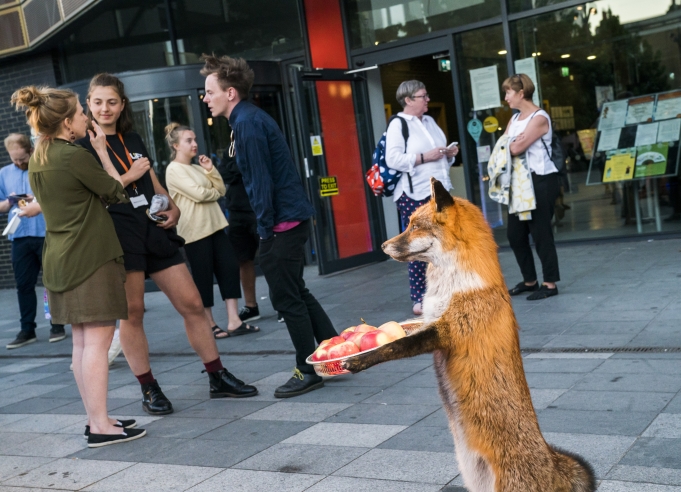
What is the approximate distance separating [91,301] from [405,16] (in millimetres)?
7845

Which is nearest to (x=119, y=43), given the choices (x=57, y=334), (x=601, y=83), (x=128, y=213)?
(x=57, y=334)

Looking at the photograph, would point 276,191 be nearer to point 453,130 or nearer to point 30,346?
point 30,346

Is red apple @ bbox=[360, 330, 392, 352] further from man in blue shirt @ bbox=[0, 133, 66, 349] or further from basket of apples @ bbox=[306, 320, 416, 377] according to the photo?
man in blue shirt @ bbox=[0, 133, 66, 349]

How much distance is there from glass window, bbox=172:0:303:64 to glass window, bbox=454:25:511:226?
2571 mm

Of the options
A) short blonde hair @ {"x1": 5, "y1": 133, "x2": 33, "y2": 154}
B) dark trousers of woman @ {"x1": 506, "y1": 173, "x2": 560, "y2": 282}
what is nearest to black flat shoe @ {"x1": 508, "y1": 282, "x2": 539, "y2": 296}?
dark trousers of woman @ {"x1": 506, "y1": 173, "x2": 560, "y2": 282}

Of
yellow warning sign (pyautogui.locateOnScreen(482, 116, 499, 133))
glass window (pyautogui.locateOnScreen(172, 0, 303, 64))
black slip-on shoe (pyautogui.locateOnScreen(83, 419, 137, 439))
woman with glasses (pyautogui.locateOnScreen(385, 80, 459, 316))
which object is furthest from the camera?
glass window (pyautogui.locateOnScreen(172, 0, 303, 64))

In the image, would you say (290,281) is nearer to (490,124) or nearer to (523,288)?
(523,288)

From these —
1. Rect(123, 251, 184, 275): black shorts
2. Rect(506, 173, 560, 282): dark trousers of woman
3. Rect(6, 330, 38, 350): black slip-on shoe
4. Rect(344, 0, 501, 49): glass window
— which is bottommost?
Rect(6, 330, 38, 350): black slip-on shoe

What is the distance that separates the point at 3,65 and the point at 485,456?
43.8 ft

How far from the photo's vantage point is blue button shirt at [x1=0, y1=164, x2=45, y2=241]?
8.50 metres

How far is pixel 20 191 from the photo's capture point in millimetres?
8594

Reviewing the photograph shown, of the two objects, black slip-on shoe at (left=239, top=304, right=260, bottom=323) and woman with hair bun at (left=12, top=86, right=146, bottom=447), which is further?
black slip-on shoe at (left=239, top=304, right=260, bottom=323)

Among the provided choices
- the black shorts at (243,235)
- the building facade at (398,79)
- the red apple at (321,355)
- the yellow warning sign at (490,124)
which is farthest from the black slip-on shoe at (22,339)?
the red apple at (321,355)

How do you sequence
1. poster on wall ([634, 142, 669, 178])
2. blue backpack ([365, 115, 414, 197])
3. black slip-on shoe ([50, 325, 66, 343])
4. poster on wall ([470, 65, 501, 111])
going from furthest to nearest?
1. poster on wall ([470, 65, 501, 111])
2. poster on wall ([634, 142, 669, 178])
3. black slip-on shoe ([50, 325, 66, 343])
4. blue backpack ([365, 115, 414, 197])
